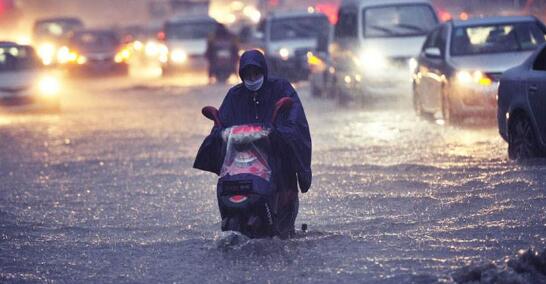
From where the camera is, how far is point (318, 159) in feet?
52.9

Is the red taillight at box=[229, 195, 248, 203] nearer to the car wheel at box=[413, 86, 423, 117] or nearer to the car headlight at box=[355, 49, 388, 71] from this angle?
the car wheel at box=[413, 86, 423, 117]

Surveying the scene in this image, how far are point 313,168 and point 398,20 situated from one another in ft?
31.1

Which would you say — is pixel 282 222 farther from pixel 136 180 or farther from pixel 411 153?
pixel 411 153

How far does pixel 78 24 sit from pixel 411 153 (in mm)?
39895

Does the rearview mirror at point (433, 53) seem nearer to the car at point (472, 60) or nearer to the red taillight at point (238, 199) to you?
the car at point (472, 60)

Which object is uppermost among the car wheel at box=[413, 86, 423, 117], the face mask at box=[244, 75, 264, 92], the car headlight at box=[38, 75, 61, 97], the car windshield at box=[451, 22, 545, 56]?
the face mask at box=[244, 75, 264, 92]

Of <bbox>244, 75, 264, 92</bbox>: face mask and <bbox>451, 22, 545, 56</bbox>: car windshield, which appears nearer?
<bbox>244, 75, 264, 92</bbox>: face mask

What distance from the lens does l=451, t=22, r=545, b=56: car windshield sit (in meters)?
19.5

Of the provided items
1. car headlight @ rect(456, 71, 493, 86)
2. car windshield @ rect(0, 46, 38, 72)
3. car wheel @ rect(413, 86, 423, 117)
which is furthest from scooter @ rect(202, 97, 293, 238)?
car windshield @ rect(0, 46, 38, 72)

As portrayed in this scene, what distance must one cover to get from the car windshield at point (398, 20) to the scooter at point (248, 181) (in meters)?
14.9

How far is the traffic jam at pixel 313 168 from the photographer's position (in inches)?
361

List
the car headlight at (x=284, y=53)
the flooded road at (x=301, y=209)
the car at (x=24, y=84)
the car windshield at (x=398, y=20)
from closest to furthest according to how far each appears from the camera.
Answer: the flooded road at (x=301, y=209) → the car windshield at (x=398, y=20) → the car at (x=24, y=84) → the car headlight at (x=284, y=53)

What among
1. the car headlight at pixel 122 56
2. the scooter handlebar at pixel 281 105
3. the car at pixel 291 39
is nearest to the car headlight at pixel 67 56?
the car headlight at pixel 122 56

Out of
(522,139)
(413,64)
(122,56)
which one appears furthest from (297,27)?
→ (522,139)
